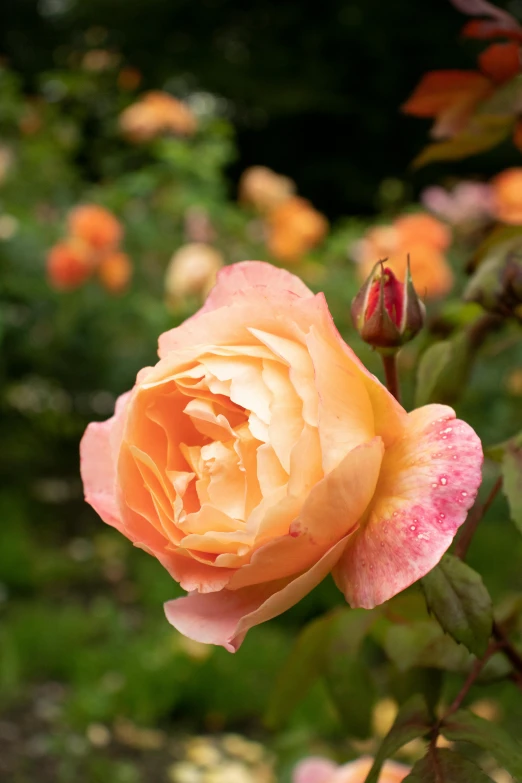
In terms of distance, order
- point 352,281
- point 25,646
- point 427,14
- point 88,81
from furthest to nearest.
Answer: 1. point 427,14
2. point 88,81
3. point 352,281
4. point 25,646

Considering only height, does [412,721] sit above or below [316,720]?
above

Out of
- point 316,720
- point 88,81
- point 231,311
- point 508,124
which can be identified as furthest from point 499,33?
point 88,81

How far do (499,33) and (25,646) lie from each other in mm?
1878

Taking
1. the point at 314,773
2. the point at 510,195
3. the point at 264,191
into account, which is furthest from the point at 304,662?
the point at 264,191

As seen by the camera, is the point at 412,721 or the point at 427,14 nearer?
the point at 412,721

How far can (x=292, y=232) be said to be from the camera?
246cm

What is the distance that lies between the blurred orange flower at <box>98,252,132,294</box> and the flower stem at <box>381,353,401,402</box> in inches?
72.3

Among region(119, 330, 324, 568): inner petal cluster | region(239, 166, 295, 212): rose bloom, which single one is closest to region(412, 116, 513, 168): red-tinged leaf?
region(119, 330, 324, 568): inner petal cluster

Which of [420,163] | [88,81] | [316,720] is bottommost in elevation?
[316,720]

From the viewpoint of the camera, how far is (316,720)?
1861 millimetres

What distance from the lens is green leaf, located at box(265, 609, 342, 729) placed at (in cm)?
53

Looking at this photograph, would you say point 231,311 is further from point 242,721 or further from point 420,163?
point 242,721

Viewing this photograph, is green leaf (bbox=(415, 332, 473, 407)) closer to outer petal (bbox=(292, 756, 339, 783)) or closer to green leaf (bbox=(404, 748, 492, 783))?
green leaf (bbox=(404, 748, 492, 783))

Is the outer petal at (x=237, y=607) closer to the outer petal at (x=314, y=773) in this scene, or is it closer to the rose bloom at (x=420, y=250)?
the outer petal at (x=314, y=773)
